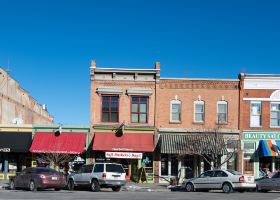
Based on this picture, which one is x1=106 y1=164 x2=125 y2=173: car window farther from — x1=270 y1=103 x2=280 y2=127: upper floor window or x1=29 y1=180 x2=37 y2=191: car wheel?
x1=270 y1=103 x2=280 y2=127: upper floor window

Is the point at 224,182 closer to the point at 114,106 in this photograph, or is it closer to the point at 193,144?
the point at 193,144

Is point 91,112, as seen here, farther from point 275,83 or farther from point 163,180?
point 275,83

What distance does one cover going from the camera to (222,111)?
41688 millimetres

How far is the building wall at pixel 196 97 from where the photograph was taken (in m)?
41.5

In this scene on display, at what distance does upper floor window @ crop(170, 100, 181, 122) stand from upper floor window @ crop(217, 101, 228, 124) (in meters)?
3.01

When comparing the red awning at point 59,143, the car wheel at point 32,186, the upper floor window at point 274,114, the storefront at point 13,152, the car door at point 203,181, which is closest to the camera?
the car wheel at point 32,186

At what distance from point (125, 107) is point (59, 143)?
5696mm

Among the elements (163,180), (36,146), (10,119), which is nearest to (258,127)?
(163,180)

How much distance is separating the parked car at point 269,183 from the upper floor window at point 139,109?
38.4 feet

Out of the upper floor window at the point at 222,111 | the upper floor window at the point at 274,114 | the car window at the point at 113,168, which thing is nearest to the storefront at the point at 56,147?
the car window at the point at 113,168

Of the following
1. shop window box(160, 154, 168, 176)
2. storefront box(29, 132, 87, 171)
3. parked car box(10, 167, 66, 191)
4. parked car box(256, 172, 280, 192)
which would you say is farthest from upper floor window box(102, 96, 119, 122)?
parked car box(256, 172, 280, 192)

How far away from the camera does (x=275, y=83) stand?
41.5 meters

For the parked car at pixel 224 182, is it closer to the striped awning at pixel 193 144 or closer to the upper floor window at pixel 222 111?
the striped awning at pixel 193 144

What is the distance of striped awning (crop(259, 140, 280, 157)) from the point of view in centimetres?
4018
